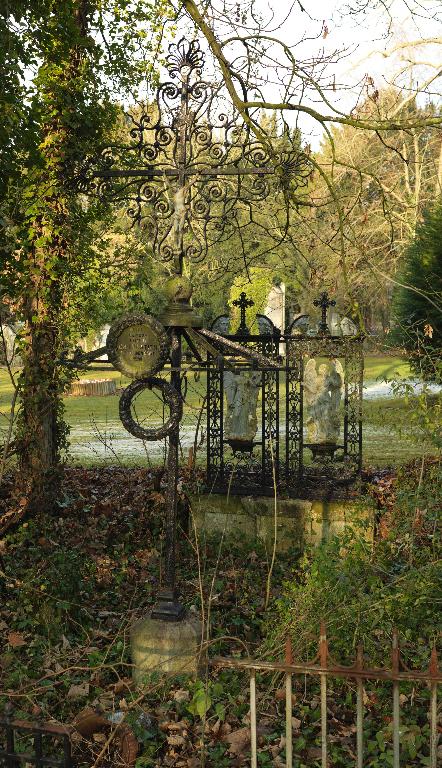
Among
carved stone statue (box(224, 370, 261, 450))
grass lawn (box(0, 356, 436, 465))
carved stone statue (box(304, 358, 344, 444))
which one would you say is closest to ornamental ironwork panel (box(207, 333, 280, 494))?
carved stone statue (box(224, 370, 261, 450))

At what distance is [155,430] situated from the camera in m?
5.06

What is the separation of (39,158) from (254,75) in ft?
7.27

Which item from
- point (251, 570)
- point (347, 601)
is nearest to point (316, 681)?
point (347, 601)

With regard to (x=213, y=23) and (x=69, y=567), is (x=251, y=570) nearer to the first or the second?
(x=69, y=567)

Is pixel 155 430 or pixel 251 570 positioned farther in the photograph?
pixel 251 570

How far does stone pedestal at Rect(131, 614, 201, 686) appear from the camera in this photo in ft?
15.9

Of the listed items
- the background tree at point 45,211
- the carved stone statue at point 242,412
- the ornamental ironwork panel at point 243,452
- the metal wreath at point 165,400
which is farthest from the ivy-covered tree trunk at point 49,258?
the metal wreath at point 165,400

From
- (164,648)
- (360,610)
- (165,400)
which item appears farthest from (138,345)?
(360,610)

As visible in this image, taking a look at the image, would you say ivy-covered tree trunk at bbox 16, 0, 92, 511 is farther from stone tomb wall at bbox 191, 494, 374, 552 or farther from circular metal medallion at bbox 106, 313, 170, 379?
circular metal medallion at bbox 106, 313, 170, 379

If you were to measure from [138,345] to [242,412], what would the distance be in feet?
14.9

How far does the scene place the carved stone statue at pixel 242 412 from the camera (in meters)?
9.34

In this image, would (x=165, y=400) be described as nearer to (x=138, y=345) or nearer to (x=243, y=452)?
(x=138, y=345)

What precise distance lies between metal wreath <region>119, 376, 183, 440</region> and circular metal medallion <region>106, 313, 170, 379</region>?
0.32 ft

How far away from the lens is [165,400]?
16.7 feet
